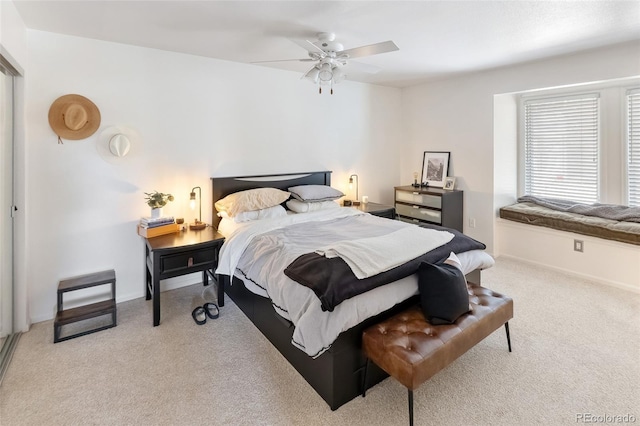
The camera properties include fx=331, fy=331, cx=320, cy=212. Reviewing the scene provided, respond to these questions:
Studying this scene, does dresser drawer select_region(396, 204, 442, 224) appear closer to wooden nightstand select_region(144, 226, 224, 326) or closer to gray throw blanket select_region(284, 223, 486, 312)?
gray throw blanket select_region(284, 223, 486, 312)

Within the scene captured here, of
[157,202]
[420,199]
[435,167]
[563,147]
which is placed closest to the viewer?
[157,202]

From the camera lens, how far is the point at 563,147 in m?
4.30

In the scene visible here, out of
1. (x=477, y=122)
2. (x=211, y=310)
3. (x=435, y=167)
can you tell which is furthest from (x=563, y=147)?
(x=211, y=310)

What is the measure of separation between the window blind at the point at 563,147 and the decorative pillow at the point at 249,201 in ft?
11.7

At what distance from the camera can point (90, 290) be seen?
3.09 m

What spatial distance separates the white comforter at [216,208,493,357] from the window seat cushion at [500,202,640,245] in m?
1.78

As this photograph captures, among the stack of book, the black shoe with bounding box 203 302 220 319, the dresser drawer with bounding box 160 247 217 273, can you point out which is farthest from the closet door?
the black shoe with bounding box 203 302 220 319

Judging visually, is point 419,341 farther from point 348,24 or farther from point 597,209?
point 597,209

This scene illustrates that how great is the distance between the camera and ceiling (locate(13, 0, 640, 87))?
93.2 inches

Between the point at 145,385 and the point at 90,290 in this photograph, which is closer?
the point at 145,385

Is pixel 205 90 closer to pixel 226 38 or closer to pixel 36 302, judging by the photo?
pixel 226 38

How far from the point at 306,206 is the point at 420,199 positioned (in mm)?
1899

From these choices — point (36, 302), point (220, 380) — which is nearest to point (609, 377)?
point (220, 380)

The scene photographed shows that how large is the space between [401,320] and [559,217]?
3068 millimetres
